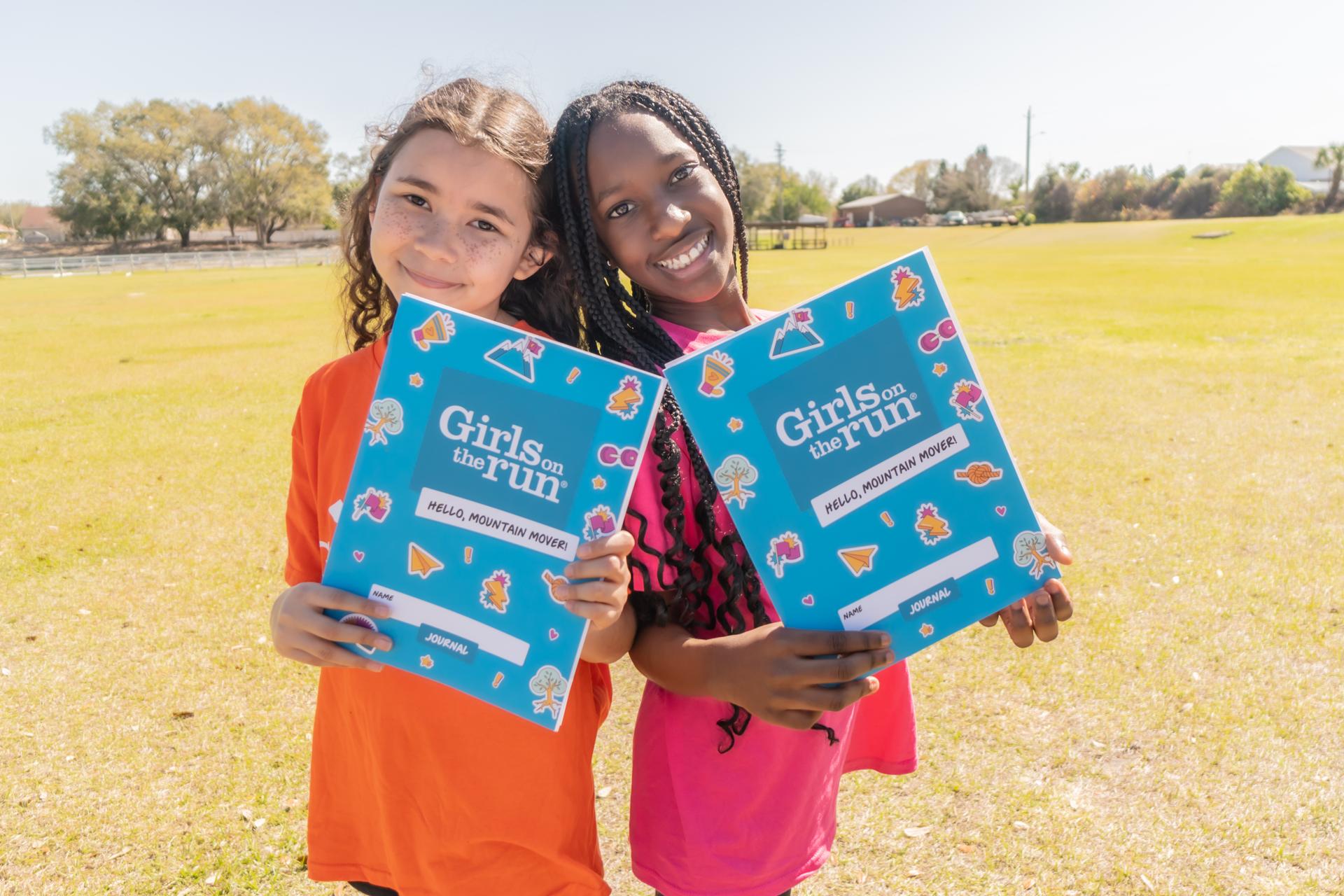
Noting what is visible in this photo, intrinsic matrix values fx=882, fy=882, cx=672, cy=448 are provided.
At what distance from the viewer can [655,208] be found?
1779 millimetres

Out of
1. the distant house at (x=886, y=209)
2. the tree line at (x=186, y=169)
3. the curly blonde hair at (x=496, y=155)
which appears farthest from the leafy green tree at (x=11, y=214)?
the curly blonde hair at (x=496, y=155)

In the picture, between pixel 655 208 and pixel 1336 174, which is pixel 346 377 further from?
pixel 1336 174

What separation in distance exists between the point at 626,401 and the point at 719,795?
0.84 m

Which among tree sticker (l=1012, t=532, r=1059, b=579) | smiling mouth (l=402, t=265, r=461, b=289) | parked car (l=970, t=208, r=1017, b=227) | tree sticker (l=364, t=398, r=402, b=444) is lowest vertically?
tree sticker (l=1012, t=532, r=1059, b=579)

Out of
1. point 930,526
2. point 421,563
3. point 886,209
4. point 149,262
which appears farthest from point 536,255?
point 886,209

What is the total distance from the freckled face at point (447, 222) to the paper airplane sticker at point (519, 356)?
1.25 feet

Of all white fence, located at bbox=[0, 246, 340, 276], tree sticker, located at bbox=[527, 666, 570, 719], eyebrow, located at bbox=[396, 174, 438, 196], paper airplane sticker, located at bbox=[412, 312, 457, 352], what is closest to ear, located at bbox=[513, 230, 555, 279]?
eyebrow, located at bbox=[396, 174, 438, 196]

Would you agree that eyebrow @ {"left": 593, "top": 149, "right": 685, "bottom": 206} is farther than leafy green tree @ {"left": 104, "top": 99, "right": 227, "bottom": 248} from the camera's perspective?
No

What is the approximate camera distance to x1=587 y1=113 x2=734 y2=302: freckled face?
5.85 feet

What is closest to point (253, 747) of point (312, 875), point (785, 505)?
point (312, 875)

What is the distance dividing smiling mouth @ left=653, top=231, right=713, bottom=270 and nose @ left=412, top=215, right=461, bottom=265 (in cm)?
40

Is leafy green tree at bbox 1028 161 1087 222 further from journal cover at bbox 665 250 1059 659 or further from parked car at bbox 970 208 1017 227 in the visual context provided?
journal cover at bbox 665 250 1059 659

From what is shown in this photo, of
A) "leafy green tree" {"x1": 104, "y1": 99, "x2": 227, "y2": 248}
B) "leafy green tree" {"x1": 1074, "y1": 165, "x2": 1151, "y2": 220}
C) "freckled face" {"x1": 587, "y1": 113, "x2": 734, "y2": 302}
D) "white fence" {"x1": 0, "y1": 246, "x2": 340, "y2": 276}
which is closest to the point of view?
"freckled face" {"x1": 587, "y1": 113, "x2": 734, "y2": 302}

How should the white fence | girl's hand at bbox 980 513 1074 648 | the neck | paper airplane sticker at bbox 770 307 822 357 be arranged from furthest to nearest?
the white fence
the neck
girl's hand at bbox 980 513 1074 648
paper airplane sticker at bbox 770 307 822 357
